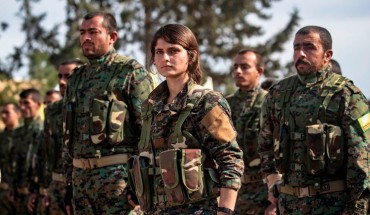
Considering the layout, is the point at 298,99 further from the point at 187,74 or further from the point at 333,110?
the point at 187,74

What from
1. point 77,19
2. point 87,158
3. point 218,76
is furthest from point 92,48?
point 218,76

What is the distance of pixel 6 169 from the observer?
47.9ft

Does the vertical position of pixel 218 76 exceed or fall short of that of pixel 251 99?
it exceeds it

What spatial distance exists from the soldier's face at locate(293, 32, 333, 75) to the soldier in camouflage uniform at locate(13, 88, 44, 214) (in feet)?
22.4

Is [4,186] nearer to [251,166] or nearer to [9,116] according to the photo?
[9,116]

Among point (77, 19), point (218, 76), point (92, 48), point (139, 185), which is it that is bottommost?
point (139, 185)

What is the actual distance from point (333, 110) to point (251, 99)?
3538 mm

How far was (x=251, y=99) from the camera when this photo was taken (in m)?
10.5

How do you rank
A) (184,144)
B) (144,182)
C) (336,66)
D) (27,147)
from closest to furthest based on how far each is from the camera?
(184,144) → (144,182) → (336,66) → (27,147)

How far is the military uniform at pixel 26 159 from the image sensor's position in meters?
13.5

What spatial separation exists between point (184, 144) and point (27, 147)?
29.3 feet

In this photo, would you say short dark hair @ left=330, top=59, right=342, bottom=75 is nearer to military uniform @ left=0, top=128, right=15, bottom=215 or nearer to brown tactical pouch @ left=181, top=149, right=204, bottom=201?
brown tactical pouch @ left=181, top=149, right=204, bottom=201

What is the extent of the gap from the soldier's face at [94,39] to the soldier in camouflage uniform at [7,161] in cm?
696

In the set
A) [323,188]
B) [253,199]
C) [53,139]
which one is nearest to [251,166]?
[253,199]
